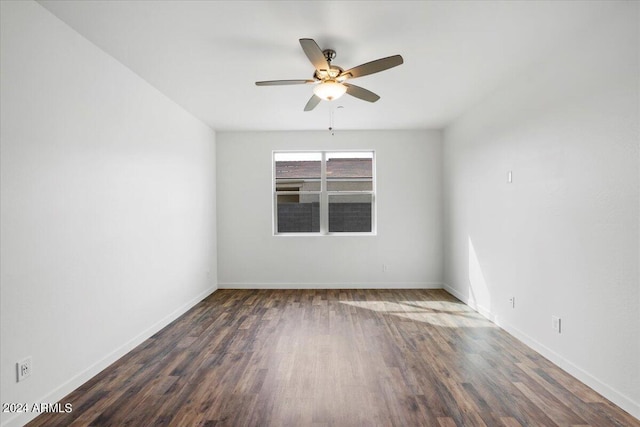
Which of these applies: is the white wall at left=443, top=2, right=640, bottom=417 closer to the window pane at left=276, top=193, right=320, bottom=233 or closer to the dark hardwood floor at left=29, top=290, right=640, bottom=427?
the dark hardwood floor at left=29, top=290, right=640, bottom=427

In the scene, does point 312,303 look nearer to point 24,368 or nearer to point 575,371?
point 575,371

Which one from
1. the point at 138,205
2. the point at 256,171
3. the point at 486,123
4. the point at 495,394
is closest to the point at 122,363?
the point at 138,205

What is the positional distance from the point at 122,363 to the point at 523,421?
297 cm

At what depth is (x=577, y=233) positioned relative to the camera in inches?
105

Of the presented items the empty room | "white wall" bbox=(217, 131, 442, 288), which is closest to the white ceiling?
the empty room

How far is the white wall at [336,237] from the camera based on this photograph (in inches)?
228

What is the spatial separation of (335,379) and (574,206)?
7.31 feet

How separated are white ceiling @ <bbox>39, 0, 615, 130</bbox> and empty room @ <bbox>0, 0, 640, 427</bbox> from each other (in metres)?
0.02

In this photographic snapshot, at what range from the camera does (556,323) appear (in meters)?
2.89

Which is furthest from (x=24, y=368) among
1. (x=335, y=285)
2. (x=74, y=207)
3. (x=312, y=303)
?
(x=335, y=285)

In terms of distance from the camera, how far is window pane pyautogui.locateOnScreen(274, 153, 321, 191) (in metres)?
5.98

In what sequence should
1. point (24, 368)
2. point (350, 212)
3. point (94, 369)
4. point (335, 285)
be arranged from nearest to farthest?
point (24, 368) → point (94, 369) → point (335, 285) → point (350, 212)

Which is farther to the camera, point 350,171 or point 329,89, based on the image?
point 350,171

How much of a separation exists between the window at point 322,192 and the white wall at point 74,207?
7.27ft
